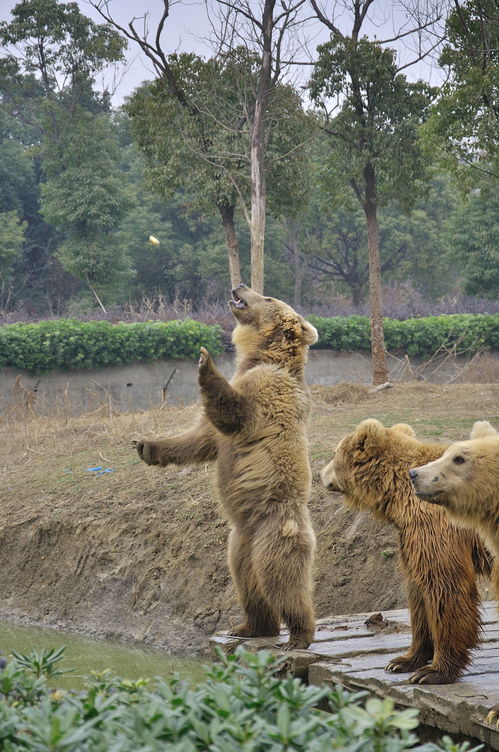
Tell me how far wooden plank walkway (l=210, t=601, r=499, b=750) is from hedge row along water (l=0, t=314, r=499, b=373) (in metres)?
15.2

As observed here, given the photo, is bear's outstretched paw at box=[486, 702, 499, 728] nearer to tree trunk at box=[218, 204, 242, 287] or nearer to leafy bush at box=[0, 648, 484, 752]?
leafy bush at box=[0, 648, 484, 752]

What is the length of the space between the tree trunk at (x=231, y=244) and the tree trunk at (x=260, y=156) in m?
0.84

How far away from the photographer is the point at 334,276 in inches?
2002

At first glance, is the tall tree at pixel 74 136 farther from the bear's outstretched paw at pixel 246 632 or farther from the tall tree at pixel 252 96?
the bear's outstretched paw at pixel 246 632

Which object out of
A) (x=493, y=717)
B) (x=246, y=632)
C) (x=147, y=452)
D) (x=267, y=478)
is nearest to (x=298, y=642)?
(x=246, y=632)

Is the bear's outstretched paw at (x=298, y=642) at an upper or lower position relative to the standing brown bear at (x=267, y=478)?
lower

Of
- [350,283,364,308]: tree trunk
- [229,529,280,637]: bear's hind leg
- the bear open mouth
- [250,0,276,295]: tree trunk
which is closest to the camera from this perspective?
[229,529,280,637]: bear's hind leg

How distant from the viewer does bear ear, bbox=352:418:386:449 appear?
16.6ft

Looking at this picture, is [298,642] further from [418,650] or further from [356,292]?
[356,292]

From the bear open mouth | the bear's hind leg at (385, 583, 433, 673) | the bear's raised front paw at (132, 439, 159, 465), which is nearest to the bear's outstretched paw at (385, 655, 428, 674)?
the bear's hind leg at (385, 583, 433, 673)

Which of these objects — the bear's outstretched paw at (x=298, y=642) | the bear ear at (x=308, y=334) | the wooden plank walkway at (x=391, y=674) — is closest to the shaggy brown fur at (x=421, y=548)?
the wooden plank walkway at (x=391, y=674)

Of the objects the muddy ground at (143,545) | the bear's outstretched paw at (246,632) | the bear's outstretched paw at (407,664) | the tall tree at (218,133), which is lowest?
the muddy ground at (143,545)

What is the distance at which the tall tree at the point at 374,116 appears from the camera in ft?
63.8

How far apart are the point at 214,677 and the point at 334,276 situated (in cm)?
4884
